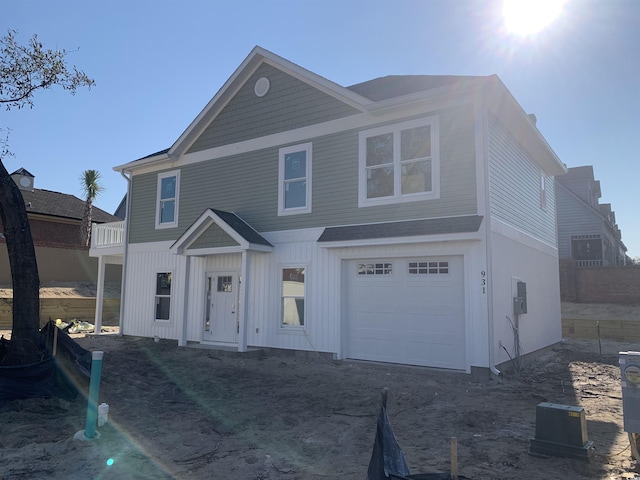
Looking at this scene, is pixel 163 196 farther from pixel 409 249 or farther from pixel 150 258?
pixel 409 249

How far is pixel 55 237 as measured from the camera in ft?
91.4

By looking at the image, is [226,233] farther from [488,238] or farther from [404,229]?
[488,238]

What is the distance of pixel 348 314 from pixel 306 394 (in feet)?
10.5

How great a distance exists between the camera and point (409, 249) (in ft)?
34.1

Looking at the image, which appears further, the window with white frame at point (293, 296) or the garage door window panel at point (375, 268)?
the window with white frame at point (293, 296)

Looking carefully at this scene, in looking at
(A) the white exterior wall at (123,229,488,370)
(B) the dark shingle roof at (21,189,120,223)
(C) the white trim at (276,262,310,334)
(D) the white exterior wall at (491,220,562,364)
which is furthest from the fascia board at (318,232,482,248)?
(B) the dark shingle roof at (21,189,120,223)

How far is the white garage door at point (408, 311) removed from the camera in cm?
988

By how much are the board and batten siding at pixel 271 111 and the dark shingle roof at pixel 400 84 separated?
115 cm

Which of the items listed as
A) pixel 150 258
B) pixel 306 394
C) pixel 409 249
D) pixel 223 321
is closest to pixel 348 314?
pixel 409 249

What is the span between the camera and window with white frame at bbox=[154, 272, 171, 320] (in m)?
14.9

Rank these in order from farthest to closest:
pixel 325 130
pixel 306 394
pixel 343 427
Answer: pixel 325 130, pixel 306 394, pixel 343 427

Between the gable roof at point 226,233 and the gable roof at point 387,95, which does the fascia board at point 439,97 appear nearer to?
the gable roof at point 387,95

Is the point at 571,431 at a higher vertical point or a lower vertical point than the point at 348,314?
lower

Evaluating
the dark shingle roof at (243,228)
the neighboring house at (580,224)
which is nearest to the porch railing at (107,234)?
the dark shingle roof at (243,228)
